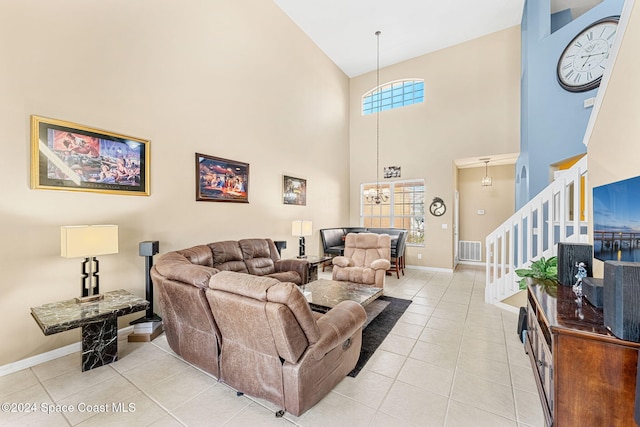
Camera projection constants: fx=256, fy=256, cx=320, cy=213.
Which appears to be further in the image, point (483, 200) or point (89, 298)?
point (483, 200)

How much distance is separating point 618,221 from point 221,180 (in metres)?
4.31

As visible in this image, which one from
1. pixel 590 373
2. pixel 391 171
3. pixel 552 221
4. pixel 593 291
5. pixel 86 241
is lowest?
pixel 590 373

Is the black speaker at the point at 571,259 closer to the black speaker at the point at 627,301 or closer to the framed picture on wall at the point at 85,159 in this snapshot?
the black speaker at the point at 627,301

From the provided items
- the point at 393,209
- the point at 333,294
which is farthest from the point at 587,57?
the point at 333,294

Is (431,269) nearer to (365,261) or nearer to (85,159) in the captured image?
(365,261)

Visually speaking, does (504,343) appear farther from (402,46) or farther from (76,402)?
(402,46)

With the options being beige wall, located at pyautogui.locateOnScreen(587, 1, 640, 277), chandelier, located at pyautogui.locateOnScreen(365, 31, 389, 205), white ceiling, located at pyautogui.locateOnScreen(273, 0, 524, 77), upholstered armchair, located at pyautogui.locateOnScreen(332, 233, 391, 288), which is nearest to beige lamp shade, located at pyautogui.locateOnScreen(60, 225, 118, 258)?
upholstered armchair, located at pyautogui.locateOnScreen(332, 233, 391, 288)

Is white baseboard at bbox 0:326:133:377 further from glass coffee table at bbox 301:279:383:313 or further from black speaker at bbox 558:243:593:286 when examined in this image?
black speaker at bbox 558:243:593:286

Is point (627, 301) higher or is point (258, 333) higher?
point (627, 301)

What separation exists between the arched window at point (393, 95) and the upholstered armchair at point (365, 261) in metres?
4.21

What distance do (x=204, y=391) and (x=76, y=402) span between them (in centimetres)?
90

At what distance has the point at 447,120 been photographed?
6320 mm

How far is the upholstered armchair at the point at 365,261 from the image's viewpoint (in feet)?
13.2

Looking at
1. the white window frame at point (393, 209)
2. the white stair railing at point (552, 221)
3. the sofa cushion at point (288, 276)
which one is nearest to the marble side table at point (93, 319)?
the sofa cushion at point (288, 276)
